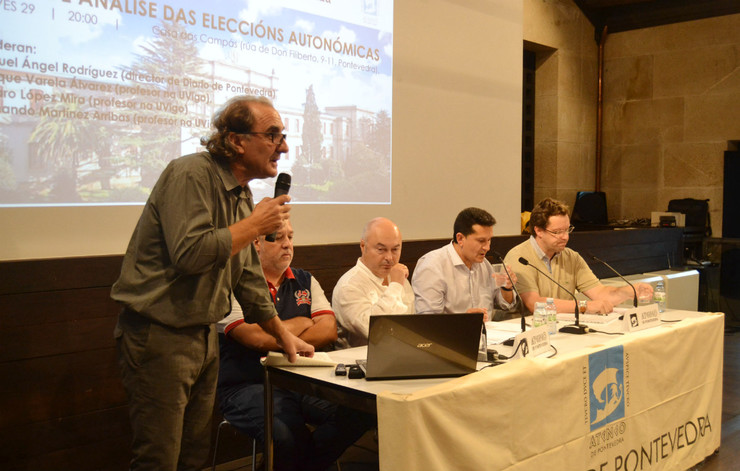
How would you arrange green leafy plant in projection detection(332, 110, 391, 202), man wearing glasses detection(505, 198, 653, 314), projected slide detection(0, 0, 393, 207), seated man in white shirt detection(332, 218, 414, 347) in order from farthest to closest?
green leafy plant in projection detection(332, 110, 391, 202) → man wearing glasses detection(505, 198, 653, 314) → seated man in white shirt detection(332, 218, 414, 347) → projected slide detection(0, 0, 393, 207)

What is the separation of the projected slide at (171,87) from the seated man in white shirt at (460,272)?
2.62ft

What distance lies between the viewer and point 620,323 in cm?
288

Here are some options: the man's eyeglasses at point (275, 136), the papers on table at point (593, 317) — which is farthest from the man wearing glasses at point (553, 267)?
the man's eyeglasses at point (275, 136)

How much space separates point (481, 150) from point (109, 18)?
2.75 metres

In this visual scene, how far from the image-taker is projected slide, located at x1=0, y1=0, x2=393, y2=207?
8.58 ft

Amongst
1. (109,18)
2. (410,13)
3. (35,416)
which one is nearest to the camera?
(35,416)

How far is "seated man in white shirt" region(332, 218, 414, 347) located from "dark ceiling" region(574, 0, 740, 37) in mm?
6249

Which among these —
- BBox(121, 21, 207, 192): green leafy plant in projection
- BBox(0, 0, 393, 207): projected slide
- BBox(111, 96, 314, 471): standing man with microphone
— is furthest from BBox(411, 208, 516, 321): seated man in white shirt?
BBox(111, 96, 314, 471): standing man with microphone

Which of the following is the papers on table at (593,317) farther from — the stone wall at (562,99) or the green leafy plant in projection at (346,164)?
the stone wall at (562,99)

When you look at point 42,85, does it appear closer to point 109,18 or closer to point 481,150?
point 109,18

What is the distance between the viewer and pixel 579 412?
7.68 ft

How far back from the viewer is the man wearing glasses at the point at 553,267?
352cm

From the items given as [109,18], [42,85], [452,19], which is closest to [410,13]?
[452,19]

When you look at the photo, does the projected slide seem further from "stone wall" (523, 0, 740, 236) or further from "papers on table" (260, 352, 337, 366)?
"stone wall" (523, 0, 740, 236)
